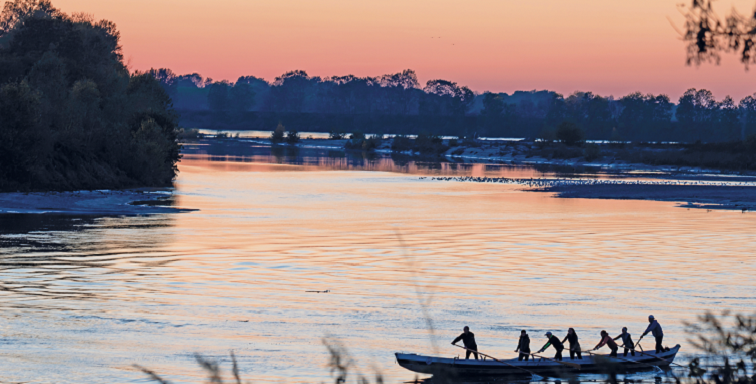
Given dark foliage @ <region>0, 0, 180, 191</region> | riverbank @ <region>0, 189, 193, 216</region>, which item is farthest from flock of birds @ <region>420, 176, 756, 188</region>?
riverbank @ <region>0, 189, 193, 216</region>

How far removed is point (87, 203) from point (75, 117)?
17.1 m

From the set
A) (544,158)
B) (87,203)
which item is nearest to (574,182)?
(87,203)

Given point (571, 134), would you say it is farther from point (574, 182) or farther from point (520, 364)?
point (520, 364)

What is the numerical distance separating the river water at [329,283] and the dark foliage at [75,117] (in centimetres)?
1500

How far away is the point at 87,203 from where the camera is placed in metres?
63.9

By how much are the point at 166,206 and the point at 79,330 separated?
3914cm

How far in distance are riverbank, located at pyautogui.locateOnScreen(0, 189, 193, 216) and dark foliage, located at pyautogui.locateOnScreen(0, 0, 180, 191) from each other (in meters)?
3.59

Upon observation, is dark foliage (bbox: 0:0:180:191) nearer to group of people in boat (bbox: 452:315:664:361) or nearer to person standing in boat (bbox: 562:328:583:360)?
group of people in boat (bbox: 452:315:664:361)

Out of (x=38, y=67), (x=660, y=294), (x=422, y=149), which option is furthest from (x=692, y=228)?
(x=422, y=149)

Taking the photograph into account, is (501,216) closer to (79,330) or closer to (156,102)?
(79,330)

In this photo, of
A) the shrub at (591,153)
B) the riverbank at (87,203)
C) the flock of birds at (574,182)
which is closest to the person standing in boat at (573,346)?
the riverbank at (87,203)

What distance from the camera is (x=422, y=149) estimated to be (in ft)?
631

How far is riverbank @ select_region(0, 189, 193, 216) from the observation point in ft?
195

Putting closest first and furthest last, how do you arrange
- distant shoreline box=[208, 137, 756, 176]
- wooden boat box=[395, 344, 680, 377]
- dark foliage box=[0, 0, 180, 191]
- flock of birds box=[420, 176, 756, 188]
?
wooden boat box=[395, 344, 680, 377]
dark foliage box=[0, 0, 180, 191]
flock of birds box=[420, 176, 756, 188]
distant shoreline box=[208, 137, 756, 176]
